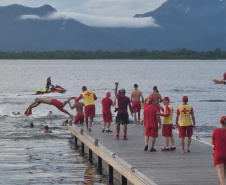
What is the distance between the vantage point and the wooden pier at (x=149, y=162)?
15117 millimetres

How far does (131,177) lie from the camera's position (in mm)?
15531

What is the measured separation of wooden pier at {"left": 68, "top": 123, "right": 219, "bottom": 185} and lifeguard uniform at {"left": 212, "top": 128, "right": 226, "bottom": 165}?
144 centimetres

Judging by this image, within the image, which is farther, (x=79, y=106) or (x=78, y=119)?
(x=78, y=119)

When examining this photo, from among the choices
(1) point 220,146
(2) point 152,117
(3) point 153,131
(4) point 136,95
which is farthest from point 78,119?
(1) point 220,146

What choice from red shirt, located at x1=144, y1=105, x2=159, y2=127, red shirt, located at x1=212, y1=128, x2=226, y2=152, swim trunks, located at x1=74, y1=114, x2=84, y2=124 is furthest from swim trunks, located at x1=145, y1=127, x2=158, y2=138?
swim trunks, located at x1=74, y1=114, x2=84, y2=124

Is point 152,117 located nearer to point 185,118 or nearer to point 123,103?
point 185,118

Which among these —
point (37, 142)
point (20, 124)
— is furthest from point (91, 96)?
point (20, 124)

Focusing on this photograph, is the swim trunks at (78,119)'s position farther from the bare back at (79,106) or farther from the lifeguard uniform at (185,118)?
the lifeguard uniform at (185,118)

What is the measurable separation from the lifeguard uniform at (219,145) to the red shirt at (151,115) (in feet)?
17.1

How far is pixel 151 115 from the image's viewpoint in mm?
18484

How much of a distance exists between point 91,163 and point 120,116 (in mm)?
2667

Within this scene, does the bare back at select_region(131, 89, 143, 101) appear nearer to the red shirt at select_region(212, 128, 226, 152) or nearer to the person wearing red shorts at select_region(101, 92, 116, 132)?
the person wearing red shorts at select_region(101, 92, 116, 132)

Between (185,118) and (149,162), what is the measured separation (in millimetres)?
1770

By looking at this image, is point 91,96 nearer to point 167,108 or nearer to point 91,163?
point 91,163
